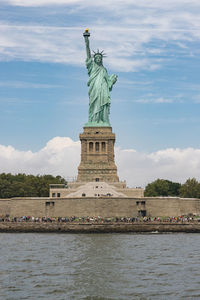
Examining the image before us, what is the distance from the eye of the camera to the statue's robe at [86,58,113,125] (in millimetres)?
74812

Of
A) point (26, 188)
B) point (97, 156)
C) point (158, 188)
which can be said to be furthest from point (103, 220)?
point (158, 188)

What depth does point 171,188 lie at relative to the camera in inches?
3912

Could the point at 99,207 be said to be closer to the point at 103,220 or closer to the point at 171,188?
the point at 103,220

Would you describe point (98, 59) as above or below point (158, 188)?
above

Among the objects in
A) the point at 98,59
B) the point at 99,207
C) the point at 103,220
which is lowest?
the point at 103,220

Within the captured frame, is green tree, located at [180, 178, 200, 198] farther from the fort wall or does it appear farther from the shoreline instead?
the shoreline

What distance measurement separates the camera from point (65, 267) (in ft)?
98.1

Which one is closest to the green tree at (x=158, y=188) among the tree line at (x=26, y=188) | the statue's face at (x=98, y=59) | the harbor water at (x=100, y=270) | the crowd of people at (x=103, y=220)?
the tree line at (x=26, y=188)

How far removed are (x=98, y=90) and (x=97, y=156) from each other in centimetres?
946

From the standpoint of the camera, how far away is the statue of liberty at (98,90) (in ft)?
245

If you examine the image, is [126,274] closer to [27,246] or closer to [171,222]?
[27,246]

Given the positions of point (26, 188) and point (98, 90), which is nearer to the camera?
point (98, 90)

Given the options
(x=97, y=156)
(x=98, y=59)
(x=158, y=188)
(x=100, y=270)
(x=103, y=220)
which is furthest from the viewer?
(x=158, y=188)

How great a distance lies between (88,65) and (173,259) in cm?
4673
